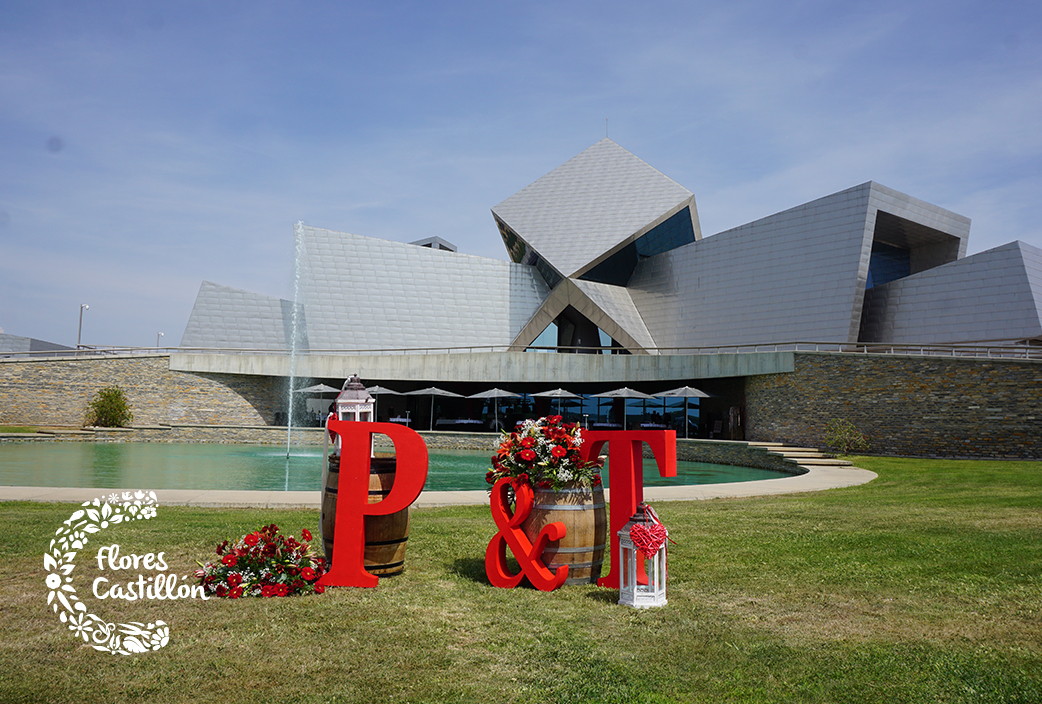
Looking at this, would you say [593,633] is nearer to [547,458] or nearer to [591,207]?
[547,458]

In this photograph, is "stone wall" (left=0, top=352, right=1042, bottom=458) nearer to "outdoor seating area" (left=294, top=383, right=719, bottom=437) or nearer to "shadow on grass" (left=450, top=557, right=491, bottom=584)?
"outdoor seating area" (left=294, top=383, right=719, bottom=437)

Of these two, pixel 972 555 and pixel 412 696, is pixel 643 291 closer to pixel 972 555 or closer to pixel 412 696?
pixel 972 555

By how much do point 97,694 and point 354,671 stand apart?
55.8 inches

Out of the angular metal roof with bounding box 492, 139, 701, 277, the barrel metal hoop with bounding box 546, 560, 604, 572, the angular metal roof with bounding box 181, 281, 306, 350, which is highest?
the angular metal roof with bounding box 492, 139, 701, 277

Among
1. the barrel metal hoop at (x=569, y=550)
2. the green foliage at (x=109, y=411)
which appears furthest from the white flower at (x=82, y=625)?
the green foliage at (x=109, y=411)

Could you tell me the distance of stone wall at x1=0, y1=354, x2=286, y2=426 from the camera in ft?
127

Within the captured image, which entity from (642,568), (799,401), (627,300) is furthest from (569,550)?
(627,300)

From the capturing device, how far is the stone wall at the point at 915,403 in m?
25.0

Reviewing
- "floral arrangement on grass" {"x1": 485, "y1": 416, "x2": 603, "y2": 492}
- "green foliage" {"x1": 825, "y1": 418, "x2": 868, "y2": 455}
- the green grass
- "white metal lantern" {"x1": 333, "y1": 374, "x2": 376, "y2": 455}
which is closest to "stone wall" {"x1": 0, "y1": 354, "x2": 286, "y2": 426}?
"green foliage" {"x1": 825, "y1": 418, "x2": 868, "y2": 455}

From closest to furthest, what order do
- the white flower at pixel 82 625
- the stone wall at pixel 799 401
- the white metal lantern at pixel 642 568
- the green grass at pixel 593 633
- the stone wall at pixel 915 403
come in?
the green grass at pixel 593 633, the white flower at pixel 82 625, the white metal lantern at pixel 642 568, the stone wall at pixel 915 403, the stone wall at pixel 799 401

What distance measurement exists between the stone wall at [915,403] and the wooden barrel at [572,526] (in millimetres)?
24850

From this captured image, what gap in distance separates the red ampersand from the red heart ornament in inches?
34.8

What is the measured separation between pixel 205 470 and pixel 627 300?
33369 millimetres

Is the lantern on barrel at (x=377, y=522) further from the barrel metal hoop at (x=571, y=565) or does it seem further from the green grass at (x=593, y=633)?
the barrel metal hoop at (x=571, y=565)
